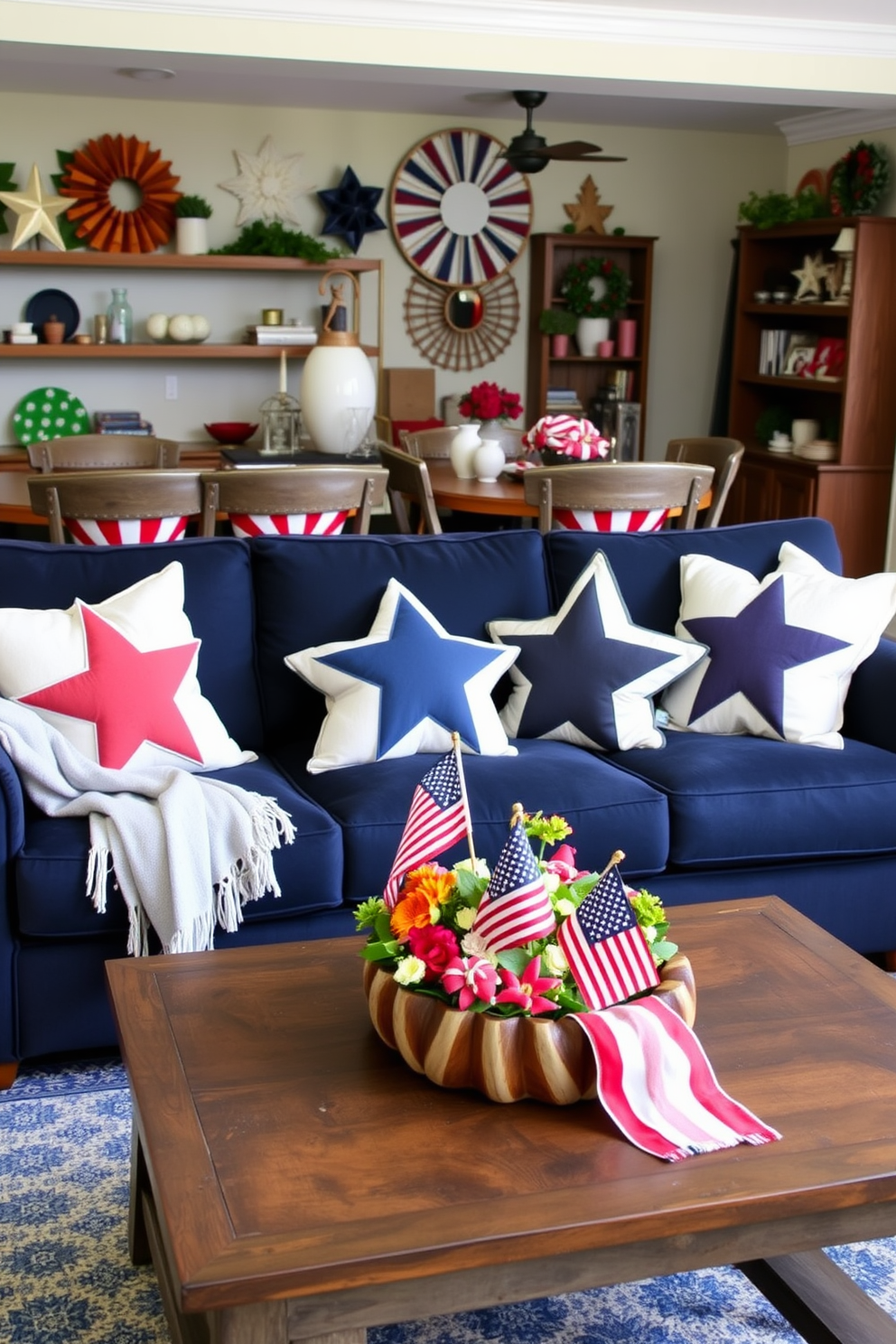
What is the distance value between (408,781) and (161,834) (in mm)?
532

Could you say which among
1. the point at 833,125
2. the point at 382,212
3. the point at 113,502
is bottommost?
the point at 113,502

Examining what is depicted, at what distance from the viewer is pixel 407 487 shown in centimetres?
459

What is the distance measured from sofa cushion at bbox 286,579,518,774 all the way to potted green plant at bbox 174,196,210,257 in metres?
4.02

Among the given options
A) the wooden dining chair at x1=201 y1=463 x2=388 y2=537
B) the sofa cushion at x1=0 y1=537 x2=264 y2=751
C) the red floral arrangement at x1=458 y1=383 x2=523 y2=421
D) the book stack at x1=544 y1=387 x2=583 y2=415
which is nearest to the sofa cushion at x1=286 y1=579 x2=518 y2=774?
the sofa cushion at x1=0 y1=537 x2=264 y2=751

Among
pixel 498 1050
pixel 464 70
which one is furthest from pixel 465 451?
pixel 498 1050

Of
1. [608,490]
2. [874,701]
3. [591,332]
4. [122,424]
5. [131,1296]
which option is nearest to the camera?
[131,1296]

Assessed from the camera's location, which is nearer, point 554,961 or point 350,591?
point 554,961

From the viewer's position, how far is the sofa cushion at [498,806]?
8.84 ft

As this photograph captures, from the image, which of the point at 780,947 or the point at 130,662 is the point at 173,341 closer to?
the point at 130,662

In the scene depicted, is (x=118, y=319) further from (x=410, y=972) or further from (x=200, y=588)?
(x=410, y=972)

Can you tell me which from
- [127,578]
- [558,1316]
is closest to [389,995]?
[558,1316]

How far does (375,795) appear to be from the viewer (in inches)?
109

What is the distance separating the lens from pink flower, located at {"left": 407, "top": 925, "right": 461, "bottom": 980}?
1709 millimetres

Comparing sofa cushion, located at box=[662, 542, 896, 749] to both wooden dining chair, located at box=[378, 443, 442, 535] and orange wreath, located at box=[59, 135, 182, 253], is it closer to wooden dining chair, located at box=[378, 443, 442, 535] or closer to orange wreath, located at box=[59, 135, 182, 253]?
wooden dining chair, located at box=[378, 443, 442, 535]
